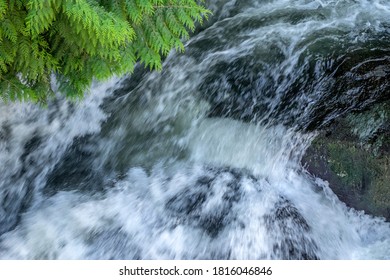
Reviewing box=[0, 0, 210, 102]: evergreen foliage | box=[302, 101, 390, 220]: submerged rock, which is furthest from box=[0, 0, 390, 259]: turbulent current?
box=[0, 0, 210, 102]: evergreen foliage

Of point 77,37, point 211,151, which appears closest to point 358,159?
point 211,151

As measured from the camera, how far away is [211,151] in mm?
6129

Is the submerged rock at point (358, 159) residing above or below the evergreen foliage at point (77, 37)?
below

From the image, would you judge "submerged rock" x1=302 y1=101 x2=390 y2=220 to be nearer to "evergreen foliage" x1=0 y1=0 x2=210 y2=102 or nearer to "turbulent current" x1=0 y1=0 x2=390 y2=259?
"turbulent current" x1=0 y1=0 x2=390 y2=259

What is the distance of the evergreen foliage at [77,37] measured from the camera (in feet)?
11.6

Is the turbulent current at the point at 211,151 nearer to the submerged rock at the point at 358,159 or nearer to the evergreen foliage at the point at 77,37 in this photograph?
the submerged rock at the point at 358,159

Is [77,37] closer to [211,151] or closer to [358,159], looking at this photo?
[211,151]

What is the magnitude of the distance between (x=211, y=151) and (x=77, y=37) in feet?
9.28

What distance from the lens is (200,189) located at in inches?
230

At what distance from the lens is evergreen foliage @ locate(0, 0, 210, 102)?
139 inches

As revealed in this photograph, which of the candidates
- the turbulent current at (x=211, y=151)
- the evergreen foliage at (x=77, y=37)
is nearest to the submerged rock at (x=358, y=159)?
the turbulent current at (x=211, y=151)

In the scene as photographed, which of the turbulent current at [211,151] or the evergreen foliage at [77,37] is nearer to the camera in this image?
the evergreen foliage at [77,37]

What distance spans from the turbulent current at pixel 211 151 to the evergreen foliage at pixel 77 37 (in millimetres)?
1852

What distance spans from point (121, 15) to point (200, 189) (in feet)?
9.19
